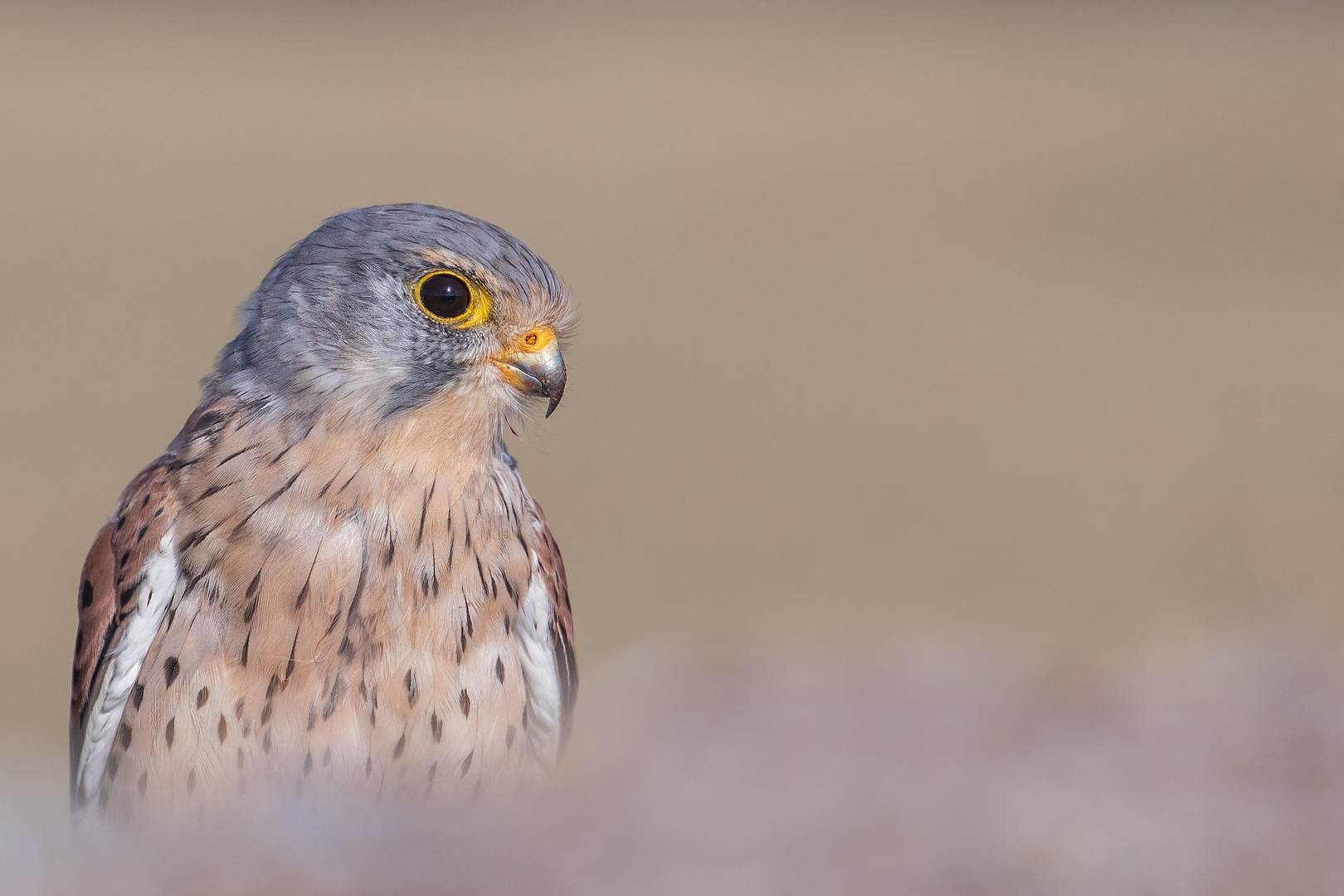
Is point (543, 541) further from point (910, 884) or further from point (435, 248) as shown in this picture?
point (910, 884)

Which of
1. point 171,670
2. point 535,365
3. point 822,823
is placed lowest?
point 822,823

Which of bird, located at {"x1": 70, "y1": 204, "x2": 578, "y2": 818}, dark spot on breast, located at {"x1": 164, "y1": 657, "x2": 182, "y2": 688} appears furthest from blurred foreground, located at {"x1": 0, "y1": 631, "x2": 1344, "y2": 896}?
dark spot on breast, located at {"x1": 164, "y1": 657, "x2": 182, "y2": 688}

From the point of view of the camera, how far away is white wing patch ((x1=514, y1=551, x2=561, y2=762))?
3.00 metres

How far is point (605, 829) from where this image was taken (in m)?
1.22

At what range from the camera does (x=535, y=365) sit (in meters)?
2.81

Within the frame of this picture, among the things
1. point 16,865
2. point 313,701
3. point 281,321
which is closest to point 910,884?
point 16,865

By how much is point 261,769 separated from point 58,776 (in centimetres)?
57

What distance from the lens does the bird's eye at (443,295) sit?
2.75m

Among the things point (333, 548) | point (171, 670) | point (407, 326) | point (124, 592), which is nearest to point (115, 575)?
point (124, 592)

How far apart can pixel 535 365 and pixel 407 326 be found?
0.29m

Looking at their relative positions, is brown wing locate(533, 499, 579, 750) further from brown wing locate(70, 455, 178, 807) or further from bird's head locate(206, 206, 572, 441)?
brown wing locate(70, 455, 178, 807)

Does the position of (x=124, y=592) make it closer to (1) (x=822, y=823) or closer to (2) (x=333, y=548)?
(2) (x=333, y=548)

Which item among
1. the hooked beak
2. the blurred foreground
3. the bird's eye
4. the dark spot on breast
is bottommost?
the blurred foreground

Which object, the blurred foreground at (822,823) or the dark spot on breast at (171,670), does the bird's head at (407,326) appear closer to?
the dark spot on breast at (171,670)
